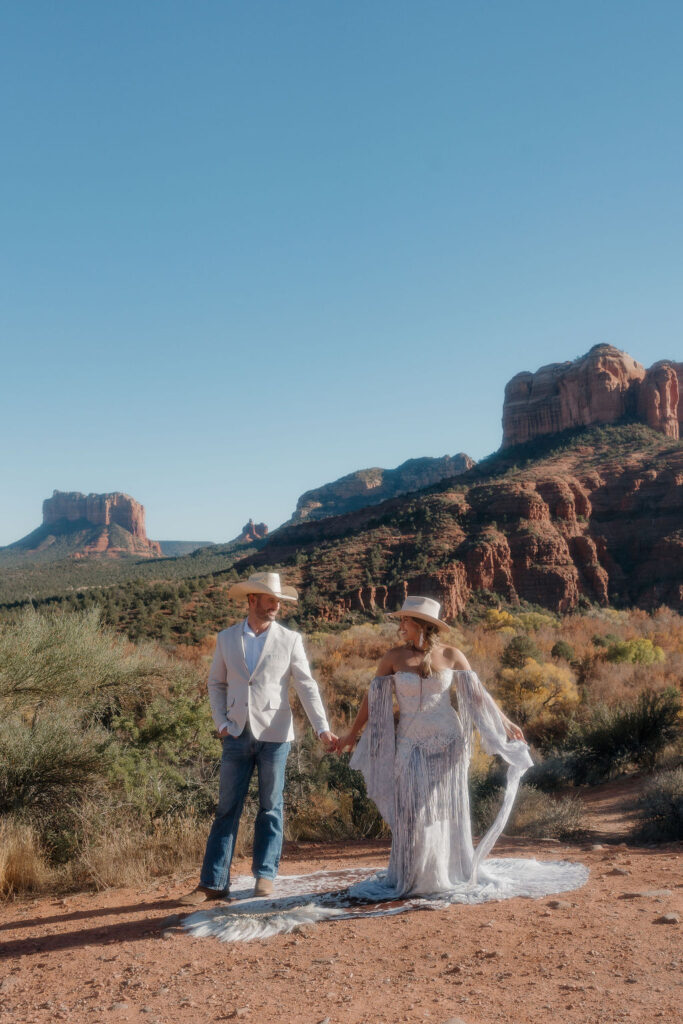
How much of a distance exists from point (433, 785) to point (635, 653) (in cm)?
1355

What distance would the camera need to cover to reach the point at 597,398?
187 feet

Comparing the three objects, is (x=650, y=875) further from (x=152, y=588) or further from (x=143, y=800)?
(x=152, y=588)

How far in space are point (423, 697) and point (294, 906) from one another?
4.60 feet

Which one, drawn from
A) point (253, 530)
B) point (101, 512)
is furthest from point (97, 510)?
point (253, 530)

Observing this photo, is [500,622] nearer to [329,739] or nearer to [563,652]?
[563,652]

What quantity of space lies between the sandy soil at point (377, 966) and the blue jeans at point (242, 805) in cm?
37

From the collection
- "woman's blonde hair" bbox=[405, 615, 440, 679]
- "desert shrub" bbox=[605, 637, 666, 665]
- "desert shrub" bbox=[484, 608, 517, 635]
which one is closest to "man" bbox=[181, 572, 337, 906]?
"woman's blonde hair" bbox=[405, 615, 440, 679]

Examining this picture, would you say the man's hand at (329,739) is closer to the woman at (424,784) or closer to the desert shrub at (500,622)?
the woman at (424,784)

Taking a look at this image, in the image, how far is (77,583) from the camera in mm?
49312

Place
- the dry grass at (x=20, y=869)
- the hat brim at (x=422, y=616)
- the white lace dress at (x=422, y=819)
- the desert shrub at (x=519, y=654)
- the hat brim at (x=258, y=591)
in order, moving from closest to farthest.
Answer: the white lace dress at (x=422, y=819)
the hat brim at (x=422, y=616)
the hat brim at (x=258, y=591)
the dry grass at (x=20, y=869)
the desert shrub at (x=519, y=654)

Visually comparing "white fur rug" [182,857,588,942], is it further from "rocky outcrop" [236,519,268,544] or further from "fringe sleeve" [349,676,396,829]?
"rocky outcrop" [236,519,268,544]

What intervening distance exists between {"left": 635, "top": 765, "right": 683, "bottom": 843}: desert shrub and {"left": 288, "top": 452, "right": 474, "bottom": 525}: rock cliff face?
84985 millimetres

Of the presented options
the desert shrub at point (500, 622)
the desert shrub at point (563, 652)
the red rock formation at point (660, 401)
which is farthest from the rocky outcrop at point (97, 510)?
the desert shrub at point (563, 652)

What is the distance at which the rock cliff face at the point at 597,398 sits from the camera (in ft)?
186
